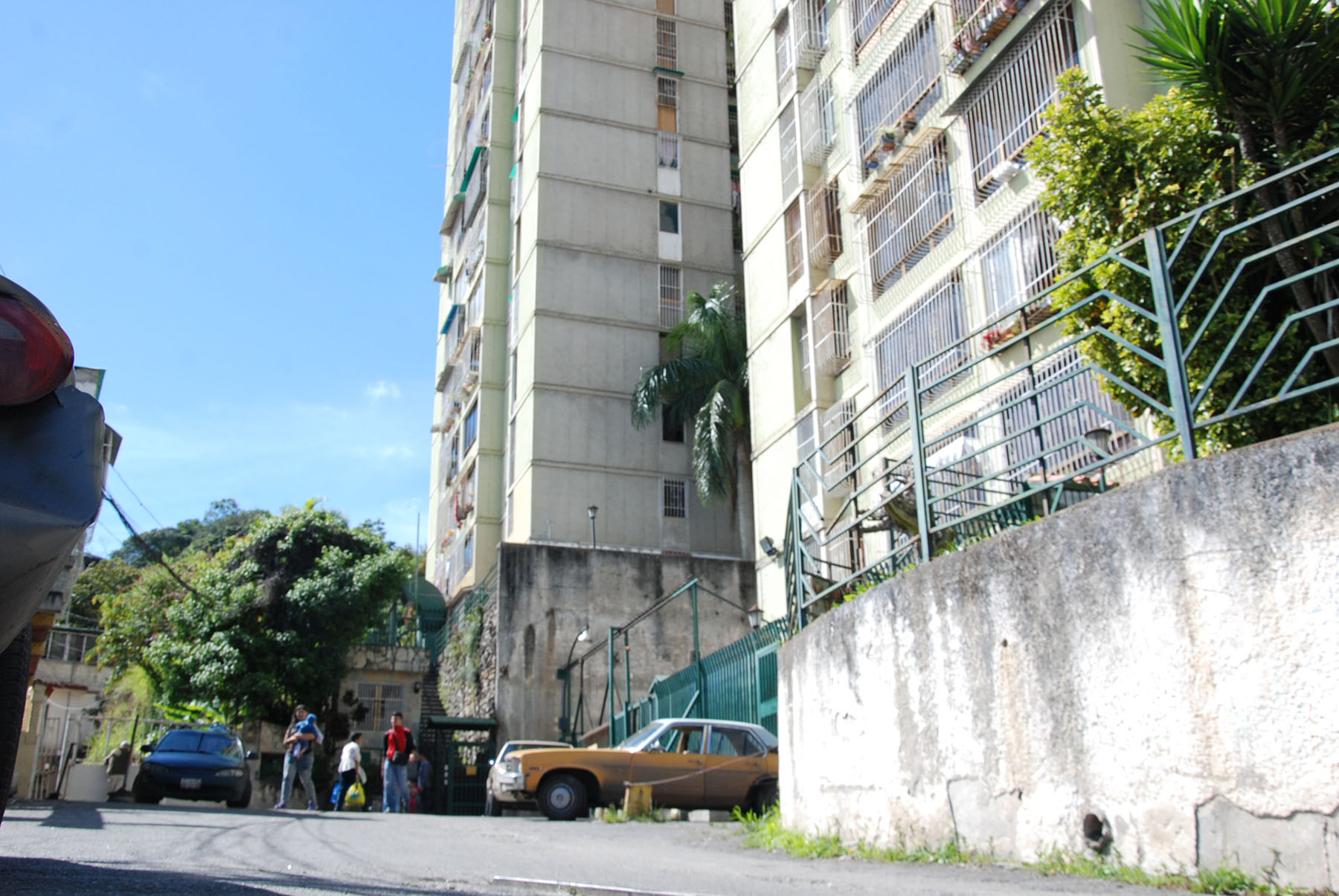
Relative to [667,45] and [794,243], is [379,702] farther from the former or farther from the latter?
[667,45]

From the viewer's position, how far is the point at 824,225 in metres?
26.7

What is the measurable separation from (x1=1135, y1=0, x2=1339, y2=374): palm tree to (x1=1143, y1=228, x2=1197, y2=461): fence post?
8.66ft

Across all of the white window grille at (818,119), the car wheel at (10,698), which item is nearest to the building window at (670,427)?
the white window grille at (818,119)

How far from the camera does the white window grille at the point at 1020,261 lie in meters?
18.1

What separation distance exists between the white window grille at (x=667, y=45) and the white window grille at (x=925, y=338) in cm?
2089

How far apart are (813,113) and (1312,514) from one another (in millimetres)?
24639

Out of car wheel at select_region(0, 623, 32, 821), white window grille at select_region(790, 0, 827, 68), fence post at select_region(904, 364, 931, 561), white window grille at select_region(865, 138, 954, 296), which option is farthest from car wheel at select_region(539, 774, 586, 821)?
white window grille at select_region(790, 0, 827, 68)

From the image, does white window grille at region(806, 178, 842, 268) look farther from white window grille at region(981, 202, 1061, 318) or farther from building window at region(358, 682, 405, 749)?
building window at region(358, 682, 405, 749)

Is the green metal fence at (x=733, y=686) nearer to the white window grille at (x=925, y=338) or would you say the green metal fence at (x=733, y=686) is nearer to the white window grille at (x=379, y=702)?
the white window grille at (x=925, y=338)

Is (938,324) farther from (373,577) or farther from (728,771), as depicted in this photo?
(373,577)

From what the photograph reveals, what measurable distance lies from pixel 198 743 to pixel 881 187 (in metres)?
16.4

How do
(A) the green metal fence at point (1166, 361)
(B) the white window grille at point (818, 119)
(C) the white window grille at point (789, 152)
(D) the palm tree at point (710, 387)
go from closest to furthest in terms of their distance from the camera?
(A) the green metal fence at point (1166, 361), (B) the white window grille at point (818, 119), (C) the white window grille at point (789, 152), (D) the palm tree at point (710, 387)

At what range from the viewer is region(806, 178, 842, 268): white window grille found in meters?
26.4

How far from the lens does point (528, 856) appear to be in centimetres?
749
